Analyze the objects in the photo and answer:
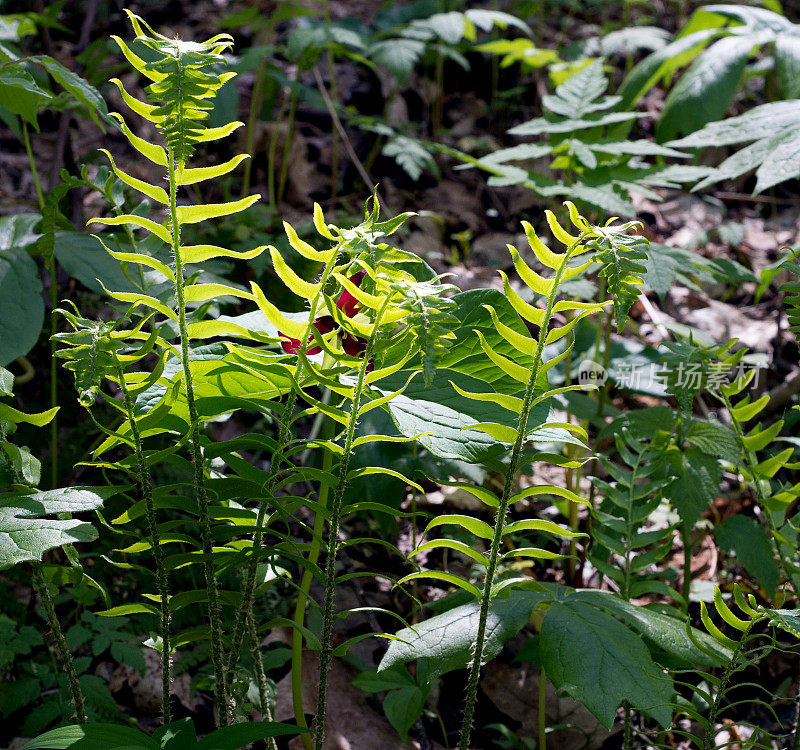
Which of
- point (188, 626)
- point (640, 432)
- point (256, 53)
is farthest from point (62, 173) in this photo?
point (256, 53)

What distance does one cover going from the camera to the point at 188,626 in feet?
6.23

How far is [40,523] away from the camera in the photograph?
3.24ft

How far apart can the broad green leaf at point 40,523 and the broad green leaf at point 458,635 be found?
473 mm

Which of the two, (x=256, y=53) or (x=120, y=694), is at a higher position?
(x=256, y=53)

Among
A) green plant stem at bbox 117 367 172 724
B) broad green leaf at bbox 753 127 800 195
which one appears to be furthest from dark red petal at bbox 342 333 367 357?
broad green leaf at bbox 753 127 800 195

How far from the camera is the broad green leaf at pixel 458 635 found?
1127mm

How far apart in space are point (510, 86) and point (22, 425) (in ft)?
13.5

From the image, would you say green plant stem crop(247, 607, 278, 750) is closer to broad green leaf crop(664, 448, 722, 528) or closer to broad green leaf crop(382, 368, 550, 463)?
broad green leaf crop(382, 368, 550, 463)

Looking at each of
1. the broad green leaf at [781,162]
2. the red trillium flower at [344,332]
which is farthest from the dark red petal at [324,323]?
the broad green leaf at [781,162]

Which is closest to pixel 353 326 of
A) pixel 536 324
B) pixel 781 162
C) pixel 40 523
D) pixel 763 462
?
pixel 536 324

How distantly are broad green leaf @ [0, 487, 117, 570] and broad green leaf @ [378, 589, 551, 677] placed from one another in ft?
1.55

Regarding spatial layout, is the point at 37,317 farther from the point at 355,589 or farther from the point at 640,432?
the point at 640,432

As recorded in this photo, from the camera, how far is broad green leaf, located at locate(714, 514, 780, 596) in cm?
167

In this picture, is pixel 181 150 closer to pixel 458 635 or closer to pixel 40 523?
pixel 40 523
